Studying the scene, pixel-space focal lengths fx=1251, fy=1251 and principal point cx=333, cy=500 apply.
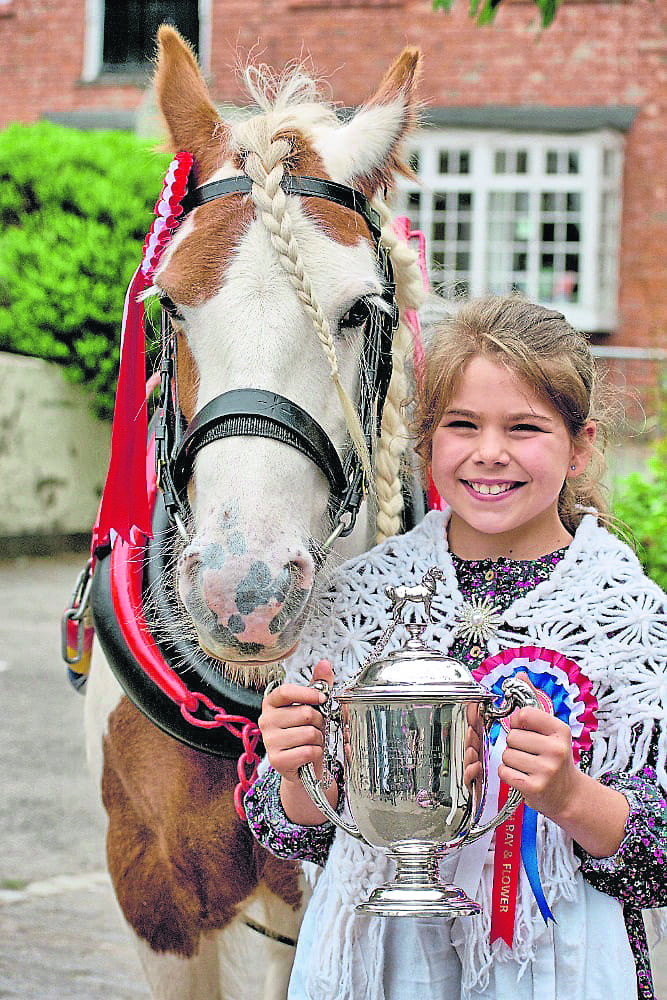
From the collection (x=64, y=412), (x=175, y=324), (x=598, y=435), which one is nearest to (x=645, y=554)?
(x=598, y=435)

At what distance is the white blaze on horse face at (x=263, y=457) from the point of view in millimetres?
1603

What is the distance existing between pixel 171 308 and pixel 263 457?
37 cm

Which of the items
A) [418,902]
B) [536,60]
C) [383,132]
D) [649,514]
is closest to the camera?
[418,902]

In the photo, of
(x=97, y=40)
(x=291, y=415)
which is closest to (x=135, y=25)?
(x=97, y=40)

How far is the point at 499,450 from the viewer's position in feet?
5.50

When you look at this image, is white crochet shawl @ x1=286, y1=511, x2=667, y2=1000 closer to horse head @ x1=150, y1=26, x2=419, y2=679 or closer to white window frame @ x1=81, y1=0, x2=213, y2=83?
horse head @ x1=150, y1=26, x2=419, y2=679

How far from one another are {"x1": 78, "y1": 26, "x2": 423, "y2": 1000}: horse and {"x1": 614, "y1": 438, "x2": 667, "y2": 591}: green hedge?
2.63m

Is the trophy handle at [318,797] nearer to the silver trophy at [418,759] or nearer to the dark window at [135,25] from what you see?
the silver trophy at [418,759]

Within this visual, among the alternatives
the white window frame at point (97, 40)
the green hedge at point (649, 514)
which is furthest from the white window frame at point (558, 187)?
the green hedge at point (649, 514)

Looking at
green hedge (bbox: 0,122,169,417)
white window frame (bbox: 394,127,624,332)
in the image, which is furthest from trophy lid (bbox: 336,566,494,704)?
white window frame (bbox: 394,127,624,332)

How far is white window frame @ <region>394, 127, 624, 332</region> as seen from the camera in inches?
505

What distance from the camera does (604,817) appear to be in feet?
4.96

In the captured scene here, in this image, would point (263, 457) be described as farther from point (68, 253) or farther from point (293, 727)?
point (68, 253)

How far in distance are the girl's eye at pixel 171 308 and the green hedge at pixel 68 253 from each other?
20.8 feet
